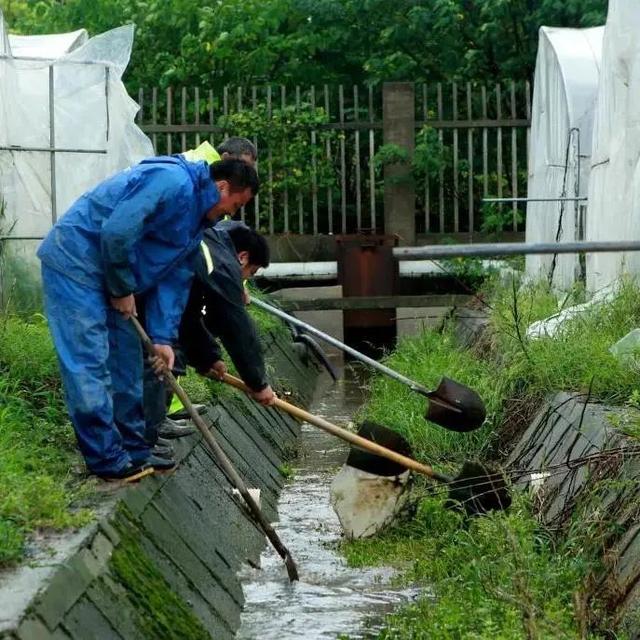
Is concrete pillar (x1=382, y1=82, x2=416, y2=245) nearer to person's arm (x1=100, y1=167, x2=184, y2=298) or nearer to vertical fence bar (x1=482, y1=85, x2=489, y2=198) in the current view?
vertical fence bar (x1=482, y1=85, x2=489, y2=198)

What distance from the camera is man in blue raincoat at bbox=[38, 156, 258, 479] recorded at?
6.39 metres

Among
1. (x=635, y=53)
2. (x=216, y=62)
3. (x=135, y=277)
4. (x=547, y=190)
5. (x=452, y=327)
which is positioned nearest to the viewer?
(x=135, y=277)

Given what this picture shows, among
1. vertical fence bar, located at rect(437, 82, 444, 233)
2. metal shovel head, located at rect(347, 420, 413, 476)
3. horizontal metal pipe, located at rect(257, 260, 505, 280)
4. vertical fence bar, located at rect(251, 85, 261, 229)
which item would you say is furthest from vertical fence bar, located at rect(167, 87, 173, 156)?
metal shovel head, located at rect(347, 420, 413, 476)

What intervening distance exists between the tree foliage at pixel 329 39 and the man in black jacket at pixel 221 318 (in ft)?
36.7

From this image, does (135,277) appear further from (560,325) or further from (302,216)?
(302,216)

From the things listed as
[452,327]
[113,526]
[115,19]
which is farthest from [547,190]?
[113,526]

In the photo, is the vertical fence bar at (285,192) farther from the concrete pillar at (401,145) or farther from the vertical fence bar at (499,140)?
the vertical fence bar at (499,140)

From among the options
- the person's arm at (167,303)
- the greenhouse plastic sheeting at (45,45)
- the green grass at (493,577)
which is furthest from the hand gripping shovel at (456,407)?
the greenhouse plastic sheeting at (45,45)

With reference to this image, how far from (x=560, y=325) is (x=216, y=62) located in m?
11.0

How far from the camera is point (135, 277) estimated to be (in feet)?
22.4

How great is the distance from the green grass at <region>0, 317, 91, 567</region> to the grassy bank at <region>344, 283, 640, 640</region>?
1565 mm

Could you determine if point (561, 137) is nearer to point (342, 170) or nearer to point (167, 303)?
point (342, 170)

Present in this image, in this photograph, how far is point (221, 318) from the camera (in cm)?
755

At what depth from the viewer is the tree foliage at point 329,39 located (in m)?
19.2
